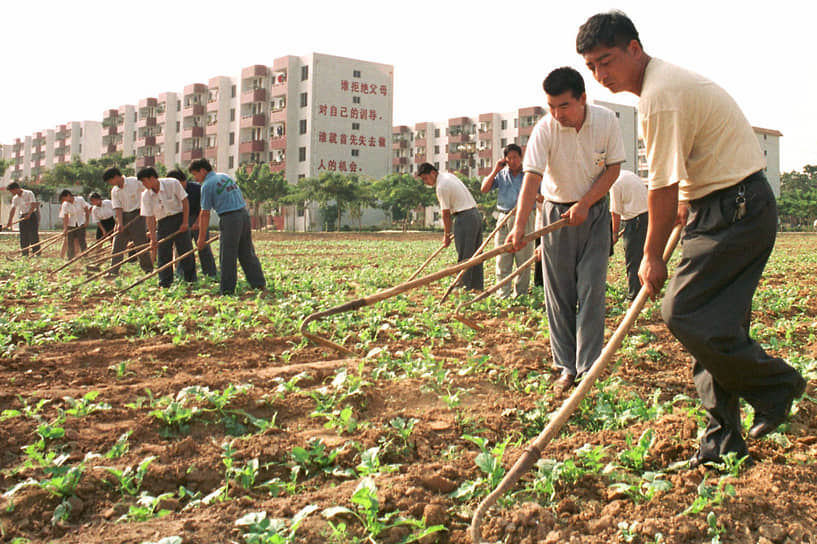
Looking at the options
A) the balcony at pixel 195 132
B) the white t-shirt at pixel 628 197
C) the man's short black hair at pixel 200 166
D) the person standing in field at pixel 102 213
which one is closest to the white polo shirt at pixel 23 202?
the person standing in field at pixel 102 213

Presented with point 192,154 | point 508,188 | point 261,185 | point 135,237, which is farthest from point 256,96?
point 508,188

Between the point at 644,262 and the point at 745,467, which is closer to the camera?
the point at 745,467

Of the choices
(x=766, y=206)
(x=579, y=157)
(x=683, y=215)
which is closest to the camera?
(x=766, y=206)

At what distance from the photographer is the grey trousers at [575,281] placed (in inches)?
160

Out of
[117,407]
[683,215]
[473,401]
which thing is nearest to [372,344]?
[473,401]

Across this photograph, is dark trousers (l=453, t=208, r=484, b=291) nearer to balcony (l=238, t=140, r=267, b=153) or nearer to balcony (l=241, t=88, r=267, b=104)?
balcony (l=238, t=140, r=267, b=153)

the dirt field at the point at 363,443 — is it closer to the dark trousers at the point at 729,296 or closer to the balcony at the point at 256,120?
the dark trousers at the point at 729,296

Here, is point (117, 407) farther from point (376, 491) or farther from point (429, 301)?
point (429, 301)

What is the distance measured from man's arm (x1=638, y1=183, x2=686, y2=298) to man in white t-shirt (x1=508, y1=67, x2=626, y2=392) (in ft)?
4.00

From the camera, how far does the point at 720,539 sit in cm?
215

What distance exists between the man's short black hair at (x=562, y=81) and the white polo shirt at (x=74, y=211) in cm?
1408

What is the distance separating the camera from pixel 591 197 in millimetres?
3992

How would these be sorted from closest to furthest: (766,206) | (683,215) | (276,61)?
(766,206) < (683,215) < (276,61)

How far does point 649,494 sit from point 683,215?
1.46 metres
